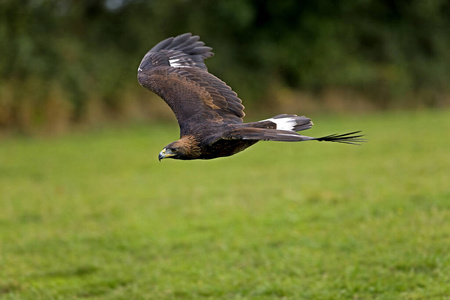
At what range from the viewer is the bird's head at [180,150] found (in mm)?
4918

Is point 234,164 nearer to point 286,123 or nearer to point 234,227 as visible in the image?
point 234,227

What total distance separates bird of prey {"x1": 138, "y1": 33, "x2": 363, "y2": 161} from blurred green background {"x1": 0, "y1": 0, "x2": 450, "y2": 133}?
1230 cm

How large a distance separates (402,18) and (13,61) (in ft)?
49.7

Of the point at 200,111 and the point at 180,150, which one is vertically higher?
the point at 200,111

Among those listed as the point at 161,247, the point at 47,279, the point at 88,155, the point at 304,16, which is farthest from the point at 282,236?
the point at 304,16

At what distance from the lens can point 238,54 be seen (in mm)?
23562

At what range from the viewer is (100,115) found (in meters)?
20.3

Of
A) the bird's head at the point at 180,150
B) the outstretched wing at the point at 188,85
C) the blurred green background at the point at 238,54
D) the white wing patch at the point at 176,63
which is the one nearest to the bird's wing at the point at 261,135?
the bird's head at the point at 180,150

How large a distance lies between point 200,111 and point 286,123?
86cm

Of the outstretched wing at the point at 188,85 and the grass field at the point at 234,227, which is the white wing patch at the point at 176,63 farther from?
the grass field at the point at 234,227

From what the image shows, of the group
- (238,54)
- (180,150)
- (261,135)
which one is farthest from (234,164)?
(238,54)

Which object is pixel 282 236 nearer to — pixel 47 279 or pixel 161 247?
pixel 161 247

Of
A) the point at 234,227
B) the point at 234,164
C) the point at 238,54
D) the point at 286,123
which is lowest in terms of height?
the point at 234,227

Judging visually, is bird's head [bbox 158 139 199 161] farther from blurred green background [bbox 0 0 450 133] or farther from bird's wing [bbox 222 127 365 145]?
blurred green background [bbox 0 0 450 133]
